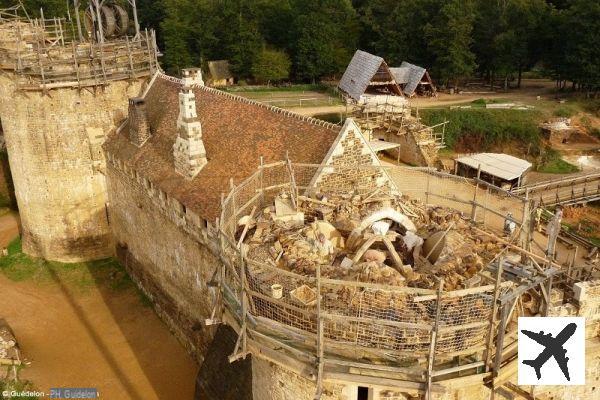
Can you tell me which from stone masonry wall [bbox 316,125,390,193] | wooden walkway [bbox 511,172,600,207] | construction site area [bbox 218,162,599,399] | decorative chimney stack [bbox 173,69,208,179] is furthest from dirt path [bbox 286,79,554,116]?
construction site area [bbox 218,162,599,399]

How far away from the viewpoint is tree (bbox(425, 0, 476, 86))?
160ft

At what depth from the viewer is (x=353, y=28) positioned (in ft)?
189

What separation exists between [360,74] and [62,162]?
24923 mm

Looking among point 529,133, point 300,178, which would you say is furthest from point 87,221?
point 529,133

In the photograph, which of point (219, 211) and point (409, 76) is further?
point (409, 76)

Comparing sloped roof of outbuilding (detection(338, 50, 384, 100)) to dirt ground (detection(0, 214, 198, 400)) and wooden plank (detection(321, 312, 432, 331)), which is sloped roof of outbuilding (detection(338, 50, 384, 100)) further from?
wooden plank (detection(321, 312, 432, 331))

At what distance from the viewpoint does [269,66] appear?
178 ft

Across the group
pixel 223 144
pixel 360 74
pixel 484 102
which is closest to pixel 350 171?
pixel 223 144

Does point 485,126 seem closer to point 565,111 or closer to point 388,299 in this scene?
point 565,111

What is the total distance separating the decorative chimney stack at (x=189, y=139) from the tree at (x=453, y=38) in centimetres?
3315

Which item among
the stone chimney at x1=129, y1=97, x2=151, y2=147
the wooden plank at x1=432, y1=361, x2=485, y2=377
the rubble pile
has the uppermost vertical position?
the stone chimney at x1=129, y1=97, x2=151, y2=147

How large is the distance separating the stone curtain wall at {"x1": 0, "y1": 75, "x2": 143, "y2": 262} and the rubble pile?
16.7 metres

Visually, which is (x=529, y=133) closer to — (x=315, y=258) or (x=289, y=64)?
(x=289, y=64)

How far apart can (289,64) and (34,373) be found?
4014 cm
